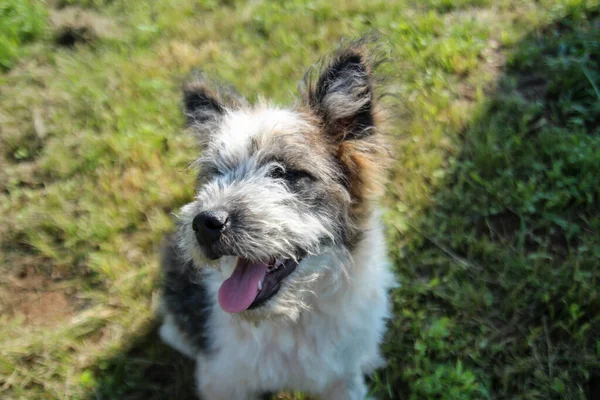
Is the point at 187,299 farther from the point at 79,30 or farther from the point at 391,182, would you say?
the point at 79,30

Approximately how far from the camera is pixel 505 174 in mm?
3473

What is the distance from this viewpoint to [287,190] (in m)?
2.28

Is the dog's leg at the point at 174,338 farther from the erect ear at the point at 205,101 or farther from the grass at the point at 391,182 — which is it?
the erect ear at the point at 205,101

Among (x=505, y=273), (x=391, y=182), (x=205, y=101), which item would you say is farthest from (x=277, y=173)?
(x=505, y=273)

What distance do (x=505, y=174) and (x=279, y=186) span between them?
1.92 metres

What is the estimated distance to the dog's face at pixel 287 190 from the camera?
7.01ft

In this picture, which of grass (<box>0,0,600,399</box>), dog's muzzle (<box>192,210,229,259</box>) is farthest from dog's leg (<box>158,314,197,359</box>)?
dog's muzzle (<box>192,210,229,259</box>)

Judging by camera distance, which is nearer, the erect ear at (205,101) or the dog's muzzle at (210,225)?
the dog's muzzle at (210,225)

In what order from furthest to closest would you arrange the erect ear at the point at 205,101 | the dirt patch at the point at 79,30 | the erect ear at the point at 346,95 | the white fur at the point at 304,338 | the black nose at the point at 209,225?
the dirt patch at the point at 79,30
the erect ear at the point at 205,101
the white fur at the point at 304,338
the erect ear at the point at 346,95
the black nose at the point at 209,225

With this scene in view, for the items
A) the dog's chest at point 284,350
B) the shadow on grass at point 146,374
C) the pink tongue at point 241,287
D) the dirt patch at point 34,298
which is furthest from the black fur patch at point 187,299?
the dirt patch at point 34,298

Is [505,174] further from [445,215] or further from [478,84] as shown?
[478,84]

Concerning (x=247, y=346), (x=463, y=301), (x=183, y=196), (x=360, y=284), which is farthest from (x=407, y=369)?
(x=183, y=196)

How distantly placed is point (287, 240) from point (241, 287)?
0.32 m

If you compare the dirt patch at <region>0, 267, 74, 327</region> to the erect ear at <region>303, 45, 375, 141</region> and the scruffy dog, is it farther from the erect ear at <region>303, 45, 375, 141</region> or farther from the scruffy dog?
the erect ear at <region>303, 45, 375, 141</region>
